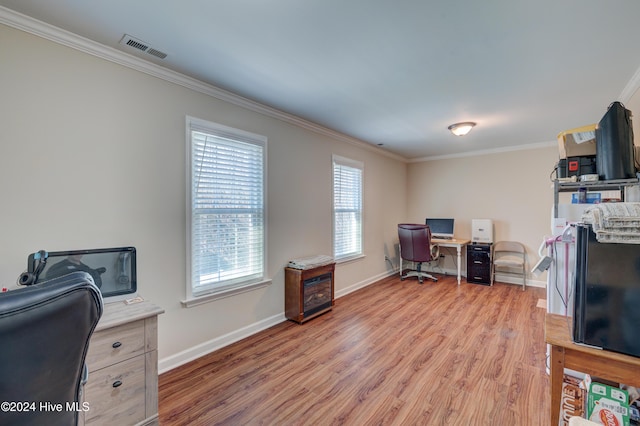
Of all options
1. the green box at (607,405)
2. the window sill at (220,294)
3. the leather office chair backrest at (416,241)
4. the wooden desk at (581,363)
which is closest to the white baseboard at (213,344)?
the window sill at (220,294)

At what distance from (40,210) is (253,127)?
190 cm

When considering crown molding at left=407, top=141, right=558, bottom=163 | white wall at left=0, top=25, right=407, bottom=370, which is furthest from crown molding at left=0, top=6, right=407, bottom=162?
crown molding at left=407, top=141, right=558, bottom=163

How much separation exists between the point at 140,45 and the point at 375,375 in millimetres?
3153

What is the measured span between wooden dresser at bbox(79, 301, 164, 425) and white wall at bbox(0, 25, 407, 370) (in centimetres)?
62

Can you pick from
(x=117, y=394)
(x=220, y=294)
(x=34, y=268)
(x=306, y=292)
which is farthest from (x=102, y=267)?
(x=306, y=292)

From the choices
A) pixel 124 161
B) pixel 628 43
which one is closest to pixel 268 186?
pixel 124 161

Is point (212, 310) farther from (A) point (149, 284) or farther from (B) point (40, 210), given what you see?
(B) point (40, 210)

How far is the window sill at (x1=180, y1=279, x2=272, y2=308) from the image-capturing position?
246 centimetres

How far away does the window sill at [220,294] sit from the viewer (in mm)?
2455

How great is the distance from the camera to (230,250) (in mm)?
2816

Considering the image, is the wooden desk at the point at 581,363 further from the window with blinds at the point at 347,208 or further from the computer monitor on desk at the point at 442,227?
the computer monitor on desk at the point at 442,227

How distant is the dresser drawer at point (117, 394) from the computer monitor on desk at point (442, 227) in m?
5.38

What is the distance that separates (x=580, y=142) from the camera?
219 centimetres

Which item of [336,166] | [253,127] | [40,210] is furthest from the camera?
[336,166]
